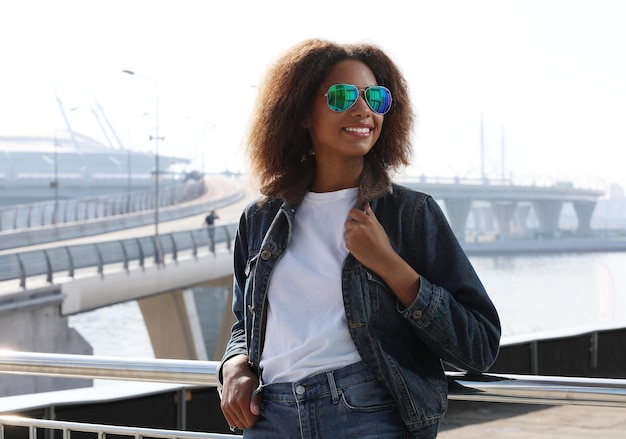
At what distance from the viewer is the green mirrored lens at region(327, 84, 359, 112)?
2.14 m

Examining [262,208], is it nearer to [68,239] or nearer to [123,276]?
[123,276]

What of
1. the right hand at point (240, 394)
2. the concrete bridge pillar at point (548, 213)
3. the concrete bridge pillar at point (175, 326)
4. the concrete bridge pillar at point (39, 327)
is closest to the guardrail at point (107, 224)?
the concrete bridge pillar at point (175, 326)

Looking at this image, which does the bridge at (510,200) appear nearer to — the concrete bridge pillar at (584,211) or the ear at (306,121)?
the concrete bridge pillar at (584,211)

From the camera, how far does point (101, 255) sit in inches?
1209

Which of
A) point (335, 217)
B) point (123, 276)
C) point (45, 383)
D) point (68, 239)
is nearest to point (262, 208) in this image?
point (335, 217)

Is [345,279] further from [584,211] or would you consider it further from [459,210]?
[584,211]

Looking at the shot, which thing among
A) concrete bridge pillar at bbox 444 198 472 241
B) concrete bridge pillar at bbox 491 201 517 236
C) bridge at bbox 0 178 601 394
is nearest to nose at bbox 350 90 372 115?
bridge at bbox 0 178 601 394

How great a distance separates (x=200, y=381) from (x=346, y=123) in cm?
102

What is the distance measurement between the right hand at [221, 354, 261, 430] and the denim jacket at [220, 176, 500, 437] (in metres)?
0.05

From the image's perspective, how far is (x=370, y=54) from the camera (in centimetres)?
224

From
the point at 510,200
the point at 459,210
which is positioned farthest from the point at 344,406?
the point at 510,200

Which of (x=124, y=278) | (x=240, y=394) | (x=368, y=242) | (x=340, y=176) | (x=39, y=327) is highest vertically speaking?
(x=340, y=176)

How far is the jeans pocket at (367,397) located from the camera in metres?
2.01

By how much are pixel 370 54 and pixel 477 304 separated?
626mm
